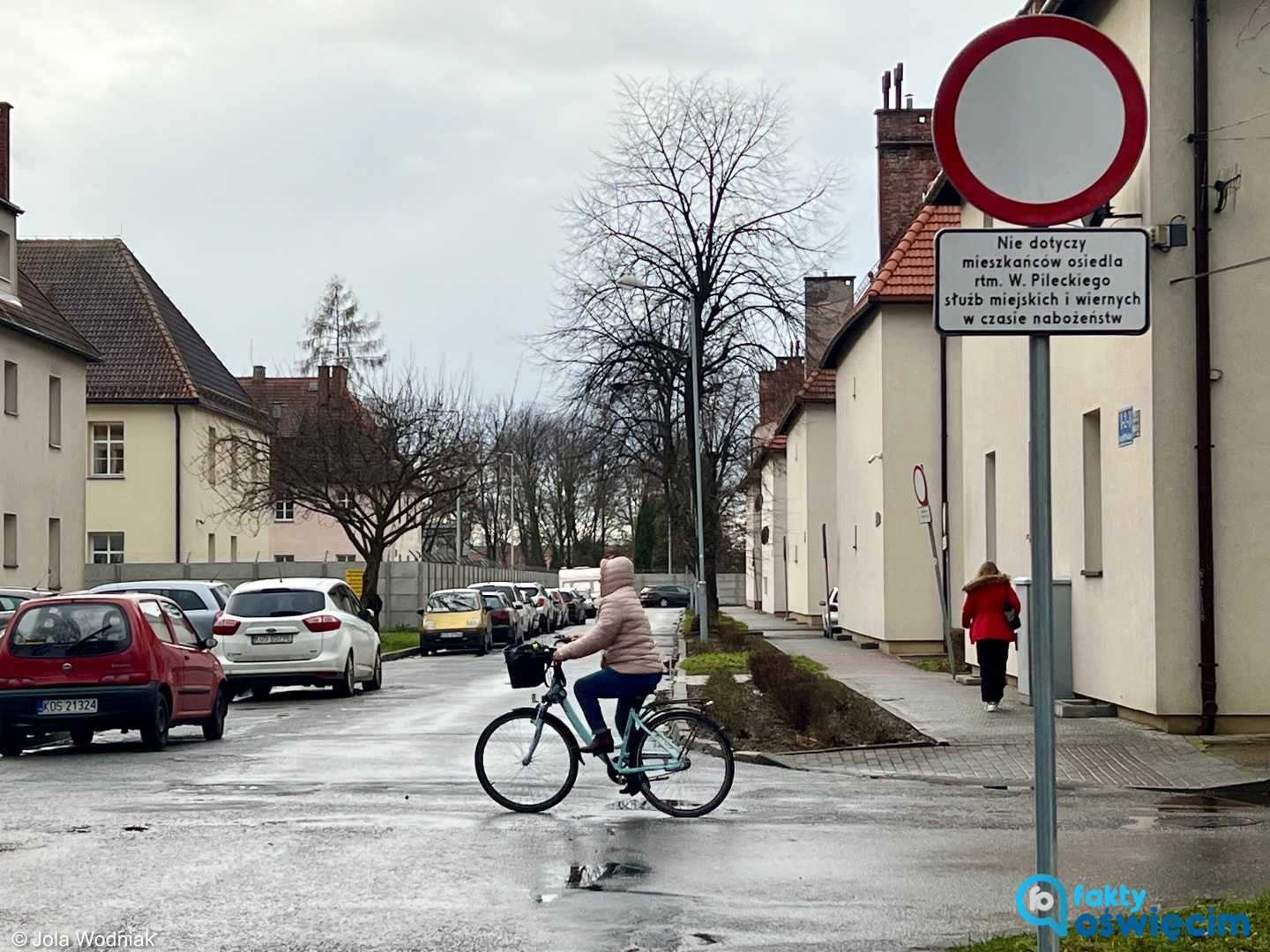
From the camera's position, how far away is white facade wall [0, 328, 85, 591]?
1628 inches

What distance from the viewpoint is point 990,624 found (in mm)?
18562

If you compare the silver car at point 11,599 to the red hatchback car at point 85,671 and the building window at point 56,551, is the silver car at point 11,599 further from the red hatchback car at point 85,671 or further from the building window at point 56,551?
the building window at point 56,551

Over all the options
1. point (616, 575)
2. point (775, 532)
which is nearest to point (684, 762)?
point (616, 575)

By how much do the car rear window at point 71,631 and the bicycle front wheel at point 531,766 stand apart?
605 cm

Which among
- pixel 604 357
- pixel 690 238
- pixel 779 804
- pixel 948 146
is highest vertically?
pixel 690 238

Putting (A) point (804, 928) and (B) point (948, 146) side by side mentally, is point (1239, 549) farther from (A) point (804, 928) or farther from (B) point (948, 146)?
(B) point (948, 146)

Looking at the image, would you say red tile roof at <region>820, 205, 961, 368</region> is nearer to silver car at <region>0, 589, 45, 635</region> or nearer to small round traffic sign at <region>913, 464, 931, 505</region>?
small round traffic sign at <region>913, 464, 931, 505</region>

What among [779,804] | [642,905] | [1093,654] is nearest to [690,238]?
[1093,654]

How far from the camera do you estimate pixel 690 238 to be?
43250mm

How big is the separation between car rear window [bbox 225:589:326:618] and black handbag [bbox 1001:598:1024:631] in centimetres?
1057

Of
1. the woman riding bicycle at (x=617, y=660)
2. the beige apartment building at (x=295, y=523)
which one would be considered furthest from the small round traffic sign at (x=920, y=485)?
the beige apartment building at (x=295, y=523)

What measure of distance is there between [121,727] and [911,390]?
18433mm

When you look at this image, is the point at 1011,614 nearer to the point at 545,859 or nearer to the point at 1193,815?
the point at 1193,815

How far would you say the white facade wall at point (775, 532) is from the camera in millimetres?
68375
